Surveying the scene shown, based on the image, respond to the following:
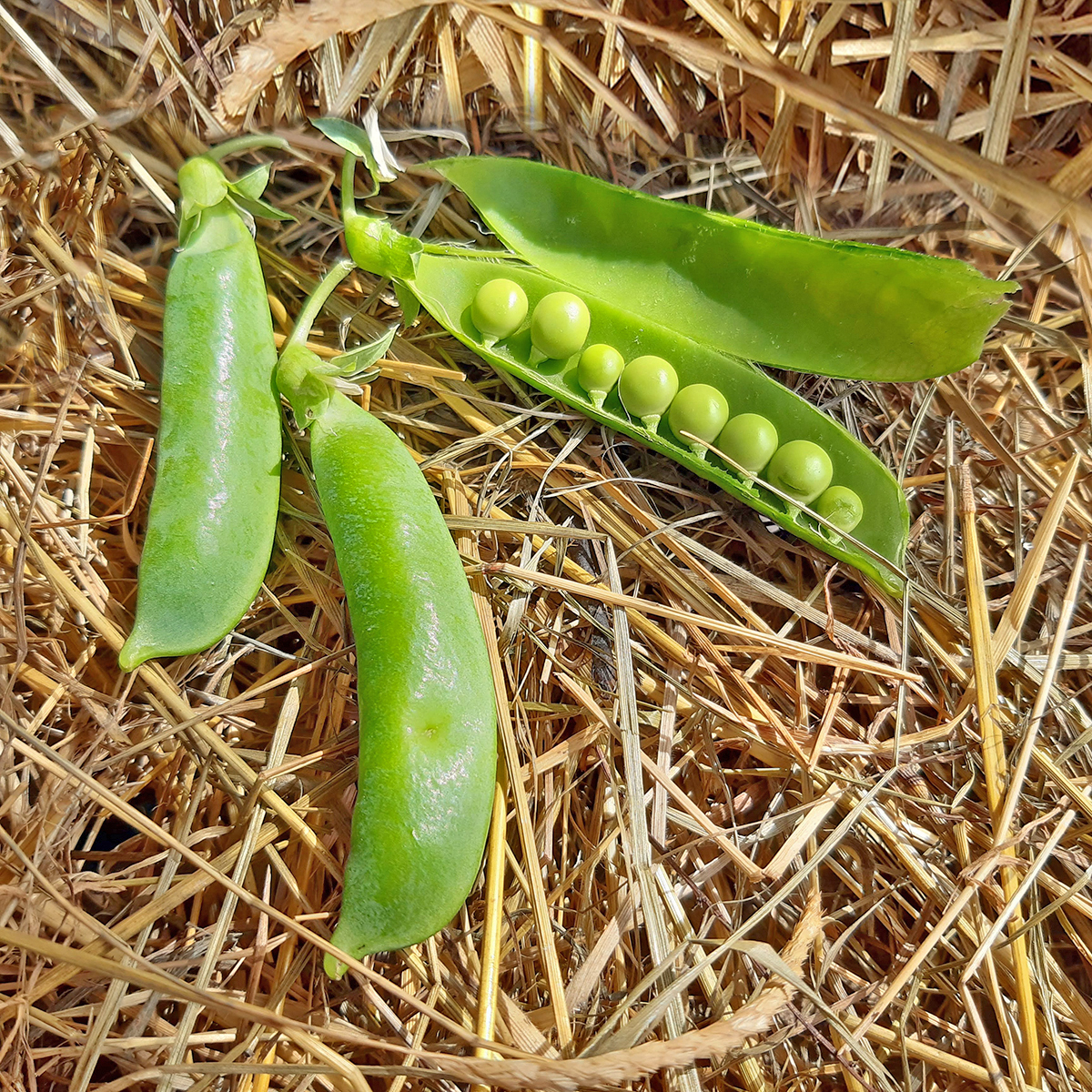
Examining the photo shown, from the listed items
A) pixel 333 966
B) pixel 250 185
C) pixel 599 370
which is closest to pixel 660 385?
pixel 599 370

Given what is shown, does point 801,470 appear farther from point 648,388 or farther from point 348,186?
point 348,186

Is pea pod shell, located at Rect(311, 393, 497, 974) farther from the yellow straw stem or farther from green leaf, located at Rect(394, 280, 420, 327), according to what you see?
the yellow straw stem

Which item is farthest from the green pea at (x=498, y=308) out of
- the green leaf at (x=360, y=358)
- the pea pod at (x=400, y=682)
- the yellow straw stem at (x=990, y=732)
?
the yellow straw stem at (x=990, y=732)

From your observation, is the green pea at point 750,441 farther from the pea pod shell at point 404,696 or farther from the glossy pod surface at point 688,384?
the pea pod shell at point 404,696

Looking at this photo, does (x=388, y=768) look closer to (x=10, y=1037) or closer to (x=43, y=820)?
(x=43, y=820)

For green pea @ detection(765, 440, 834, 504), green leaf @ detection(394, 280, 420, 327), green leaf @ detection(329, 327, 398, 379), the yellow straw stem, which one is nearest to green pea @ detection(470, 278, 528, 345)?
green leaf @ detection(394, 280, 420, 327)
